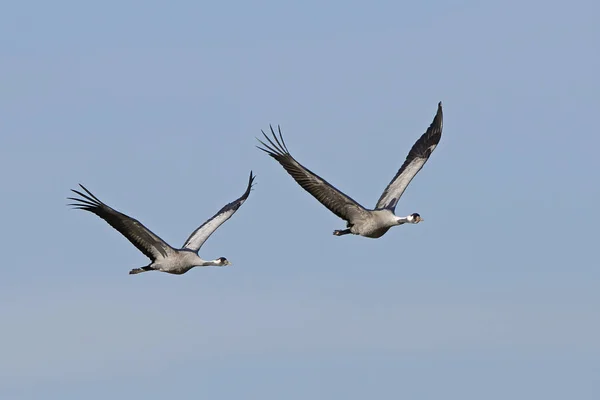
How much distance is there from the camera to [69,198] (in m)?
35.1

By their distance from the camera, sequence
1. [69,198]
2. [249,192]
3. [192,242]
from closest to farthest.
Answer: [69,198]
[192,242]
[249,192]

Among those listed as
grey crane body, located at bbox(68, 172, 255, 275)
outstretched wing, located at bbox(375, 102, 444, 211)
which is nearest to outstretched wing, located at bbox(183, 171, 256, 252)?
grey crane body, located at bbox(68, 172, 255, 275)

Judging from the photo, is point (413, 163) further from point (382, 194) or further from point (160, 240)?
point (160, 240)

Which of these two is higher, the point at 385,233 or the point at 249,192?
the point at 249,192

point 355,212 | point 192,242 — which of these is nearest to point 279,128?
point 355,212

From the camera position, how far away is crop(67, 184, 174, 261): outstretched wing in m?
35.4

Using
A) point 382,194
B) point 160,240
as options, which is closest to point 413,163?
point 382,194

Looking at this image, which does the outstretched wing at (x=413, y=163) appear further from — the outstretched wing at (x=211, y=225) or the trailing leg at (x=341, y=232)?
the outstretched wing at (x=211, y=225)

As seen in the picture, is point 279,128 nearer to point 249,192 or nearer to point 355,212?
point 355,212

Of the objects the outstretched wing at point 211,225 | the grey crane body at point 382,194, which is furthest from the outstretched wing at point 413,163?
the outstretched wing at point 211,225

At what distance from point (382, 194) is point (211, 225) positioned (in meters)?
5.26

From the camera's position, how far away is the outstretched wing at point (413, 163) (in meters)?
38.7

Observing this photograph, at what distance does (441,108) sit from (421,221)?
A: 539cm

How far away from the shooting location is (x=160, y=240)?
36844 mm
